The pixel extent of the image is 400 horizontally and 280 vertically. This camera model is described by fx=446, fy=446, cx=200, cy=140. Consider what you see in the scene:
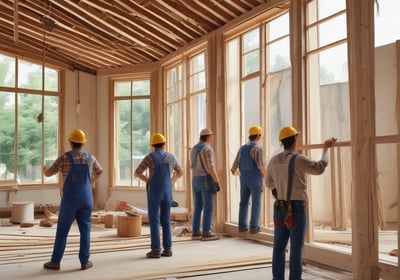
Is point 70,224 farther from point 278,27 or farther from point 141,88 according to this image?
point 141,88

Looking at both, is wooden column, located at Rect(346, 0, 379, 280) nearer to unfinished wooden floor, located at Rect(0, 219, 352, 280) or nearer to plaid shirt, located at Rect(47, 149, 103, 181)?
unfinished wooden floor, located at Rect(0, 219, 352, 280)

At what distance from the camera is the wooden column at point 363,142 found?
438cm

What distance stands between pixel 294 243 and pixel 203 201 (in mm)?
2865

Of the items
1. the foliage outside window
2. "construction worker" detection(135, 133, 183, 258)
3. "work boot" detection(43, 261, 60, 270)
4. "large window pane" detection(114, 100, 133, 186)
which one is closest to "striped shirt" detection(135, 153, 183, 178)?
"construction worker" detection(135, 133, 183, 258)

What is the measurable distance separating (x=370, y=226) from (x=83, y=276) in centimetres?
297

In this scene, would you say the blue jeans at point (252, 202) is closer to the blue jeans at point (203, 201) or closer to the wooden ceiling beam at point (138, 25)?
the blue jeans at point (203, 201)

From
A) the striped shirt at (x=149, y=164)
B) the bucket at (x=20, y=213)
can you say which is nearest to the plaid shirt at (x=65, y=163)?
the striped shirt at (x=149, y=164)

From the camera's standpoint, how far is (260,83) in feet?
22.1

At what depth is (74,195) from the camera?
15.9 feet

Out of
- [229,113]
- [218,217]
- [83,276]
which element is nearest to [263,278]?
[83,276]

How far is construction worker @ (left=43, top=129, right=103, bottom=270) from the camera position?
485 centimetres

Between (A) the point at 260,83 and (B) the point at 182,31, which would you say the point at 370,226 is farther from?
(B) the point at 182,31

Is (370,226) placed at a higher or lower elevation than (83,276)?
higher

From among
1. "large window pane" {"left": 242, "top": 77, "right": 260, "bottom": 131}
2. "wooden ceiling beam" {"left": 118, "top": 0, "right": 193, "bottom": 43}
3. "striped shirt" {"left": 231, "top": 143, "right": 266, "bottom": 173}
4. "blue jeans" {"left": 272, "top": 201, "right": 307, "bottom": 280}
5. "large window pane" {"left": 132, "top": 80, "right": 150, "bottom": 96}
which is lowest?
"blue jeans" {"left": 272, "top": 201, "right": 307, "bottom": 280}
